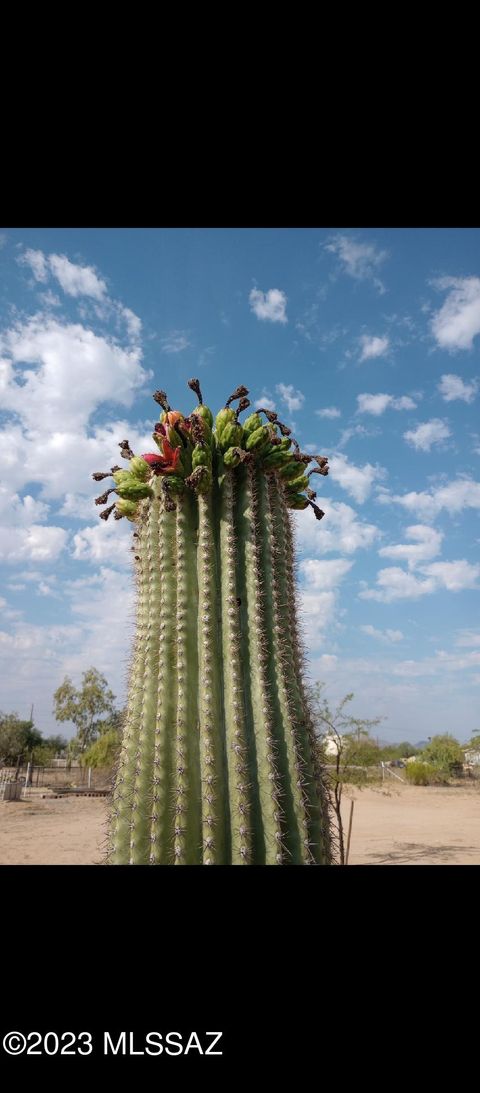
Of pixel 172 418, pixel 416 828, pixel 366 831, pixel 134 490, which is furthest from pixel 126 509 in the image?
pixel 416 828

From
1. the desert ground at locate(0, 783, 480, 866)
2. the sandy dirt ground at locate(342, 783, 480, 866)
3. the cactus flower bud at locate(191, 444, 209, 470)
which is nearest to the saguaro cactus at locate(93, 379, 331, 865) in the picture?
the cactus flower bud at locate(191, 444, 209, 470)

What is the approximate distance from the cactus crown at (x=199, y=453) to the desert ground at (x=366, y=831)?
418 centimetres

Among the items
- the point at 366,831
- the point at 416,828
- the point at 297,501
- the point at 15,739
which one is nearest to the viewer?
the point at 297,501

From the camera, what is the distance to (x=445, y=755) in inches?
1090

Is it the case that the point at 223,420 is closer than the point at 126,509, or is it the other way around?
the point at 223,420

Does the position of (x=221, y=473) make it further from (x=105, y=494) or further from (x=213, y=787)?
(x=213, y=787)

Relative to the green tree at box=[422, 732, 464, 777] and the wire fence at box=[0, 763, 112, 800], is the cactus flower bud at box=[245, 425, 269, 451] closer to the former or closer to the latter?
the wire fence at box=[0, 763, 112, 800]

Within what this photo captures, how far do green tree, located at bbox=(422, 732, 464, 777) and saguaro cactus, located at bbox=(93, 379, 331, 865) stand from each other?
1051 inches

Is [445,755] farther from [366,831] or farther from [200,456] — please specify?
[200,456]

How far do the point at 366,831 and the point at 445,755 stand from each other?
16084 millimetres

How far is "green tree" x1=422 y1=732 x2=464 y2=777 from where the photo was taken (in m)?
27.2

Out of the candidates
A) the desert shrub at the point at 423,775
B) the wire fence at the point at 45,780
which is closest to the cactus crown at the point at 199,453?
the wire fence at the point at 45,780

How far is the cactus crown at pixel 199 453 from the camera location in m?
3.07
